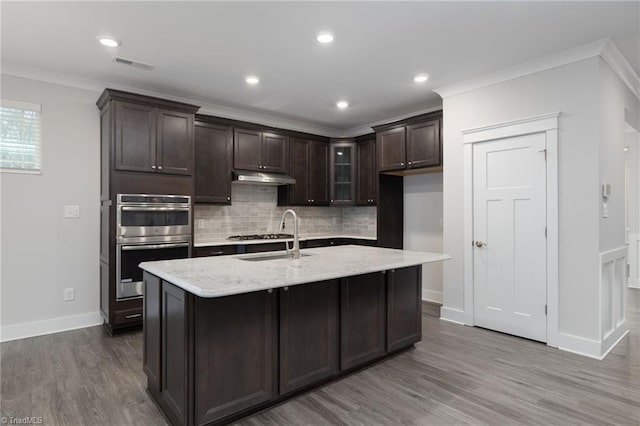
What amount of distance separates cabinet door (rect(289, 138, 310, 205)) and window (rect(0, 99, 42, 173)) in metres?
3.02

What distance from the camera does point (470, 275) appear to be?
13.0 feet

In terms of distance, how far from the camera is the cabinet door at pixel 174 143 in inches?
154

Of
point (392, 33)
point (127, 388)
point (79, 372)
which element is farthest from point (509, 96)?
point (79, 372)

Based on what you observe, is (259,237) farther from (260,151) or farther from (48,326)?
(48,326)

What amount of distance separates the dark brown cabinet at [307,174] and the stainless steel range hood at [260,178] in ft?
0.71

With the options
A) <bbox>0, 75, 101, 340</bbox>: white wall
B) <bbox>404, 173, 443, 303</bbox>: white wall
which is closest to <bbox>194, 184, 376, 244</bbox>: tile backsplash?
<bbox>404, 173, 443, 303</bbox>: white wall

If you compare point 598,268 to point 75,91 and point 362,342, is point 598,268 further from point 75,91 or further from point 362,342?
point 75,91

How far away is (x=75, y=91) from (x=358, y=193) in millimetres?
3848

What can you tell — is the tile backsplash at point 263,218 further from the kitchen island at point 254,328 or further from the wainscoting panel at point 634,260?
the wainscoting panel at point 634,260

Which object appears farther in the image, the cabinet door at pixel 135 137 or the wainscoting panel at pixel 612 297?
the cabinet door at pixel 135 137

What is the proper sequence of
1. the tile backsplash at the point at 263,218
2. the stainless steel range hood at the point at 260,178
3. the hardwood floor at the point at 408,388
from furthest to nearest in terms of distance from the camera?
the tile backsplash at the point at 263,218 → the stainless steel range hood at the point at 260,178 → the hardwood floor at the point at 408,388

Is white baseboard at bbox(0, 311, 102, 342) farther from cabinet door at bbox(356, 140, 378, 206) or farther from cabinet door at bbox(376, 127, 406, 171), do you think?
cabinet door at bbox(376, 127, 406, 171)

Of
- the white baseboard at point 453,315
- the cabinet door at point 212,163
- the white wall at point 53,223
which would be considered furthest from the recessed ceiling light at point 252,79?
the white baseboard at point 453,315

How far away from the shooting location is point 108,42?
304 cm
